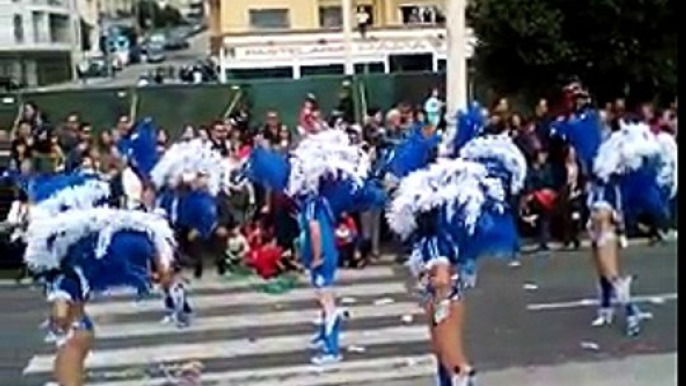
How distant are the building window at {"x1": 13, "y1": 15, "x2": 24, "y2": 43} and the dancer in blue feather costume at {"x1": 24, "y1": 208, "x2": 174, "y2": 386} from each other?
49.2 metres

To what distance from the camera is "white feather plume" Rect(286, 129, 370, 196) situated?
370 inches

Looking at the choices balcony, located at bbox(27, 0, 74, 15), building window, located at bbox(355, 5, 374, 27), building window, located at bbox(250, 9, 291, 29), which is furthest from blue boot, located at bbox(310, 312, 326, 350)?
balcony, located at bbox(27, 0, 74, 15)

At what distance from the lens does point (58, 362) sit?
7832 millimetres

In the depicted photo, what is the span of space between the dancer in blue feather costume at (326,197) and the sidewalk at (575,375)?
3.50 feet

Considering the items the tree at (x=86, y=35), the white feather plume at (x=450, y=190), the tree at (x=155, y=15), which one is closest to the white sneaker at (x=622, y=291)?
the white feather plume at (x=450, y=190)

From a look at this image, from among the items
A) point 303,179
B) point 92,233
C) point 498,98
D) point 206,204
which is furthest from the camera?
point 498,98

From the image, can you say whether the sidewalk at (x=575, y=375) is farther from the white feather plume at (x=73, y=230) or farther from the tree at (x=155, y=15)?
A: the tree at (x=155, y=15)

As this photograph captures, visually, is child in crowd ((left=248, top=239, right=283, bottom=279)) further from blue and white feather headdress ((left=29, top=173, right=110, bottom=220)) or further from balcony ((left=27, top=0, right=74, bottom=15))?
balcony ((left=27, top=0, right=74, bottom=15))

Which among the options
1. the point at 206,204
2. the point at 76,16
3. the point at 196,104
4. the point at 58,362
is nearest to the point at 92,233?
the point at 58,362

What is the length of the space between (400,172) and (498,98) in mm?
5685

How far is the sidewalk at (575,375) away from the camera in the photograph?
27.2 feet

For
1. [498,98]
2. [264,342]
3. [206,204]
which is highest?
[498,98]

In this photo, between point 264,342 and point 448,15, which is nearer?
point 264,342

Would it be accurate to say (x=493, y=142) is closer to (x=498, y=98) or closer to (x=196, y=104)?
(x=498, y=98)
